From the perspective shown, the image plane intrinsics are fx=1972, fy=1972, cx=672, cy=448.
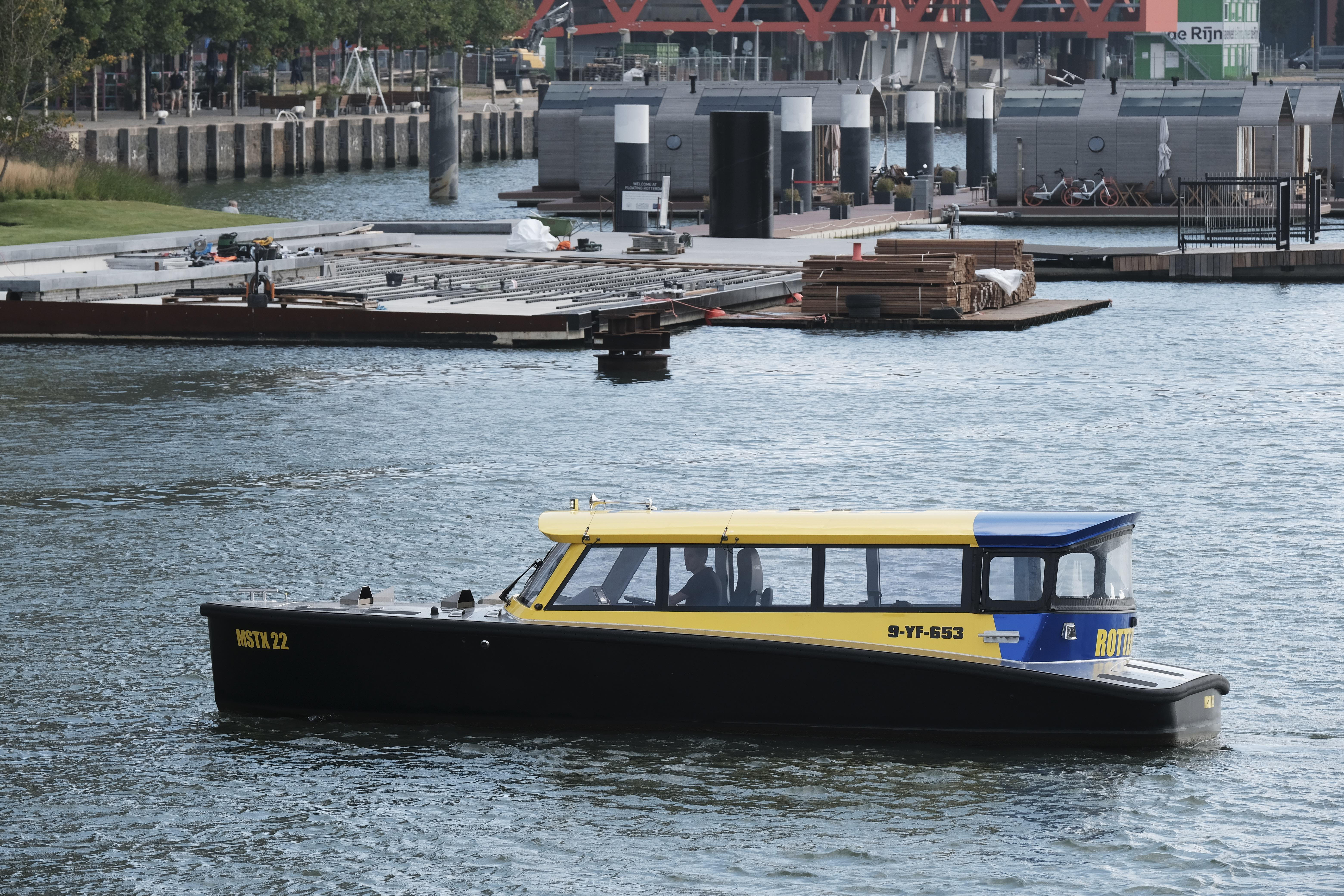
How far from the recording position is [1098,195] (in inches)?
3187

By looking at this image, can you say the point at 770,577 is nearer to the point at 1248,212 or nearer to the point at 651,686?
the point at 651,686

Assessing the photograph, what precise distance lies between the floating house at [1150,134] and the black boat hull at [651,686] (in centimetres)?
6497

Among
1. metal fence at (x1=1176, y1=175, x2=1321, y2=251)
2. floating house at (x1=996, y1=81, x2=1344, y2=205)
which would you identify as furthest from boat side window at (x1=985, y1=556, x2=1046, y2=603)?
floating house at (x1=996, y1=81, x2=1344, y2=205)

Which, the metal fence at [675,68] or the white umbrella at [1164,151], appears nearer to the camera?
the white umbrella at [1164,151]

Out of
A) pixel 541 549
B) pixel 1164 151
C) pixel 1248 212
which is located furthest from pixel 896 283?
pixel 1164 151

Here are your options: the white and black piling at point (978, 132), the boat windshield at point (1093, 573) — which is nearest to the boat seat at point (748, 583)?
the boat windshield at point (1093, 573)

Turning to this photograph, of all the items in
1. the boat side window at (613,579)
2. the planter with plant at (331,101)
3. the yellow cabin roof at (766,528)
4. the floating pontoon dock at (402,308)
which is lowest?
the boat side window at (613,579)

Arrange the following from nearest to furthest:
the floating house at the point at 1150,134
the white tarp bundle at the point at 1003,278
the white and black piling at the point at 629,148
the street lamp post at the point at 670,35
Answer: the white tarp bundle at the point at 1003,278 < the white and black piling at the point at 629,148 < the floating house at the point at 1150,134 < the street lamp post at the point at 670,35

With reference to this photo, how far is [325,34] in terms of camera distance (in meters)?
132

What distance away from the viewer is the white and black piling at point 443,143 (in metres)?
89.6

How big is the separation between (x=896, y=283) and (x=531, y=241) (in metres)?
16.4

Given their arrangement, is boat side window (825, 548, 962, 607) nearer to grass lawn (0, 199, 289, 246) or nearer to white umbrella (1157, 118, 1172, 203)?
grass lawn (0, 199, 289, 246)

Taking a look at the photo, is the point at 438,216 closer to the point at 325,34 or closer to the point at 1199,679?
the point at 325,34

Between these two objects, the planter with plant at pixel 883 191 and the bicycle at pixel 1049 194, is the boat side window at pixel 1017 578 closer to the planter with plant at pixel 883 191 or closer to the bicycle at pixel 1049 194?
the bicycle at pixel 1049 194
